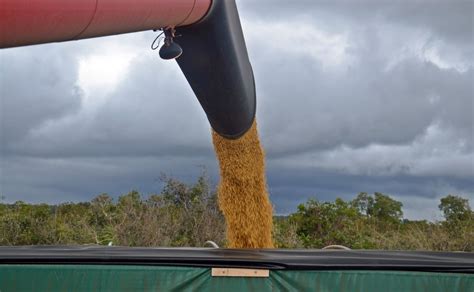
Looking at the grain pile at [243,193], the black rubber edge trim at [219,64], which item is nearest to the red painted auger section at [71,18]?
the black rubber edge trim at [219,64]

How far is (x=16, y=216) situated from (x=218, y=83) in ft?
26.0

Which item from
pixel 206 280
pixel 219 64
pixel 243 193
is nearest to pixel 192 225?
pixel 243 193

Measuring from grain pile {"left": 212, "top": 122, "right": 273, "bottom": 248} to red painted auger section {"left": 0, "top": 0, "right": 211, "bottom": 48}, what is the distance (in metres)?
2.92

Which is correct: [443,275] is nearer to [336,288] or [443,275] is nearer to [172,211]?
[336,288]

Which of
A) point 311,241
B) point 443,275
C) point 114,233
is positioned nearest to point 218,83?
point 443,275

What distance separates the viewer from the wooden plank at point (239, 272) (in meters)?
3.53

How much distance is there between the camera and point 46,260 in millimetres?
3738

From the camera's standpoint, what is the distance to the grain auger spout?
9.17ft

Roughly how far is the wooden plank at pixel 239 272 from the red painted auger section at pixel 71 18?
1378 mm

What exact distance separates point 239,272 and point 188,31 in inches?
103

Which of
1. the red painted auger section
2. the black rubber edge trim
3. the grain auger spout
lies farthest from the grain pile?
the red painted auger section

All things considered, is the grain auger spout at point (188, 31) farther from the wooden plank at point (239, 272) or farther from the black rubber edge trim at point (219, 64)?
the wooden plank at point (239, 272)

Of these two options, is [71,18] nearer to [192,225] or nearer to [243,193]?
[243,193]

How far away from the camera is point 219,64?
18.9 feet
